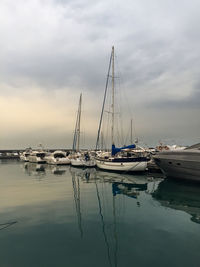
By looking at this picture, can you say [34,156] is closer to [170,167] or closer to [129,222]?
[170,167]

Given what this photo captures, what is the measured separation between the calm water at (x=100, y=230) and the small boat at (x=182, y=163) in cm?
464

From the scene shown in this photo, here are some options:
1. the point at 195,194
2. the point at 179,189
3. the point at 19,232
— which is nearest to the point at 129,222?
the point at 19,232

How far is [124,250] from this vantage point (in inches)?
282

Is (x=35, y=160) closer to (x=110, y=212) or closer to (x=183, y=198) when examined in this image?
(x=110, y=212)

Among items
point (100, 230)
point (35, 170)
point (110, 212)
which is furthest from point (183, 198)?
point (35, 170)

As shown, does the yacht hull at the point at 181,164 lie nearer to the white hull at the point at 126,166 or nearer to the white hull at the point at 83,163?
the white hull at the point at 126,166

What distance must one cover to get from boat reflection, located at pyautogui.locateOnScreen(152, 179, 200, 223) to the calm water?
0.22ft

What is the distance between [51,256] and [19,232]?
121 inches

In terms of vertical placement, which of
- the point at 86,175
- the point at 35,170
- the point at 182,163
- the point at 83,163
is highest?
the point at 182,163

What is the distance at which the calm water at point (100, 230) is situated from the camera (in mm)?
6605

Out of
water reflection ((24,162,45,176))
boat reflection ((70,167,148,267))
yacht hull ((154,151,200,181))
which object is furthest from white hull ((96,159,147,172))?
water reflection ((24,162,45,176))

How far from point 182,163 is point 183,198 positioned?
6280mm

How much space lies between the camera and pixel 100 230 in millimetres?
9195

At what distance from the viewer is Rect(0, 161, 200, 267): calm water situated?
6605 mm
